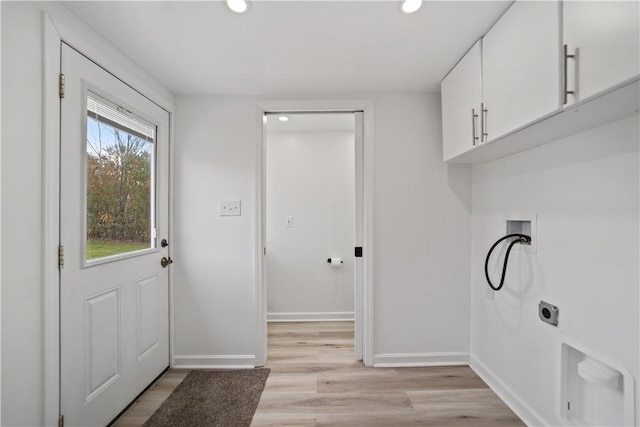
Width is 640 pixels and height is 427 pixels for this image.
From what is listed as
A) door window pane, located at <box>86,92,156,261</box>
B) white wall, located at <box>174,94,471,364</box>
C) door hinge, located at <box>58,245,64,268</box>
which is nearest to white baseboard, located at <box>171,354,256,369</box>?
white wall, located at <box>174,94,471,364</box>

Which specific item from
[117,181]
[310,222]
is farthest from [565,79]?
[310,222]

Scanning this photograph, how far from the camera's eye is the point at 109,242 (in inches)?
63.9

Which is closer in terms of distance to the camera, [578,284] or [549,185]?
[578,284]

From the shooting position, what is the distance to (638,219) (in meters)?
1.05

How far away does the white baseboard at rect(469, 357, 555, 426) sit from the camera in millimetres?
1569

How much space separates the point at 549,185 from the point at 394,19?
1.16 metres

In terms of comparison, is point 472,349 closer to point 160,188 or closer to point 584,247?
point 584,247

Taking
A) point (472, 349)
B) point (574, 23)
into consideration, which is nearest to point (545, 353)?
point (472, 349)

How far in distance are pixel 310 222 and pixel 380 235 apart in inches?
46.8

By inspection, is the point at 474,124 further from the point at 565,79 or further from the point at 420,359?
the point at 420,359

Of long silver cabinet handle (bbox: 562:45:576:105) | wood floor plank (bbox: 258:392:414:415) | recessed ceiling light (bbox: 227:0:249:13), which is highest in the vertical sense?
recessed ceiling light (bbox: 227:0:249:13)

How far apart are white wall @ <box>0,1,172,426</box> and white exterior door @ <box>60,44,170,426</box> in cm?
12

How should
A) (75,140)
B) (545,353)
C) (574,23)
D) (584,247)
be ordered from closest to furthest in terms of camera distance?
(574,23), (584,247), (75,140), (545,353)

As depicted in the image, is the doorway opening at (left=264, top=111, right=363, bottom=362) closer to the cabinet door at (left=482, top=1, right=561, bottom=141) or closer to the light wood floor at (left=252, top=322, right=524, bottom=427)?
the light wood floor at (left=252, top=322, right=524, bottom=427)
